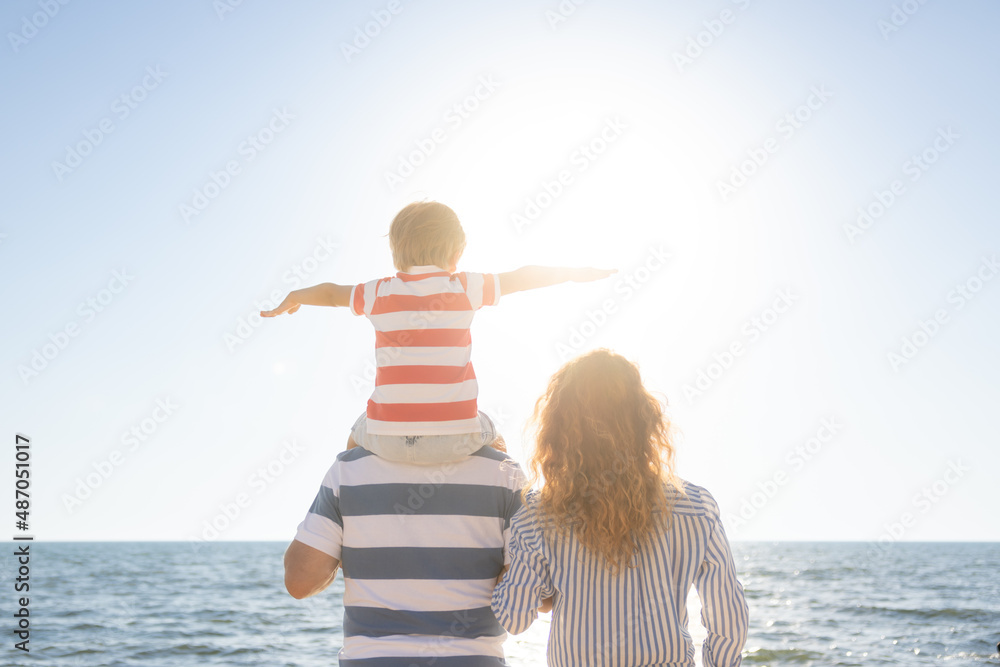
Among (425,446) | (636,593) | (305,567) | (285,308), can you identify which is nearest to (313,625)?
(305,567)

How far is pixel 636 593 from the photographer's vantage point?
228 centimetres

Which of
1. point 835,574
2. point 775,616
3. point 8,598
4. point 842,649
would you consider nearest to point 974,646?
point 842,649

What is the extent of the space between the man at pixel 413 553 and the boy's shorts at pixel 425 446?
0.05m

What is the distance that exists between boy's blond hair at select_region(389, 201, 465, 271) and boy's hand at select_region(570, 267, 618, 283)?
41 cm

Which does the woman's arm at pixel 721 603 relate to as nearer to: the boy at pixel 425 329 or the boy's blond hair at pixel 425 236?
the boy at pixel 425 329

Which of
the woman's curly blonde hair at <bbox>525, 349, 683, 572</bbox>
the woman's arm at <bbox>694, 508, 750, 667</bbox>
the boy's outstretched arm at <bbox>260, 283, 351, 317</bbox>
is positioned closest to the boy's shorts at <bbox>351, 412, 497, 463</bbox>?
the woman's curly blonde hair at <bbox>525, 349, 683, 572</bbox>

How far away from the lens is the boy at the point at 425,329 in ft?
7.88

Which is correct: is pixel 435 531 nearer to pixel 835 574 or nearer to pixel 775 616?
pixel 775 616

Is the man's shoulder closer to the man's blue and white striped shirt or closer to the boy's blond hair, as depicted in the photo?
the man's blue and white striped shirt

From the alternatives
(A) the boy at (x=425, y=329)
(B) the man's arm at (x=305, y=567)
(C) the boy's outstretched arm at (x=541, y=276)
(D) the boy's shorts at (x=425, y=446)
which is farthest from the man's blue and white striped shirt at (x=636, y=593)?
(C) the boy's outstretched arm at (x=541, y=276)

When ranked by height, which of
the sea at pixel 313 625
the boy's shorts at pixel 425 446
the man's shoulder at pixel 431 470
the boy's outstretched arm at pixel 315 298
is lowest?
the sea at pixel 313 625

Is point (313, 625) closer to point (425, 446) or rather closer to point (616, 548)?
point (425, 446)

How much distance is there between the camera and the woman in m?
2.27

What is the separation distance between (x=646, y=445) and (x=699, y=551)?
0.35m
